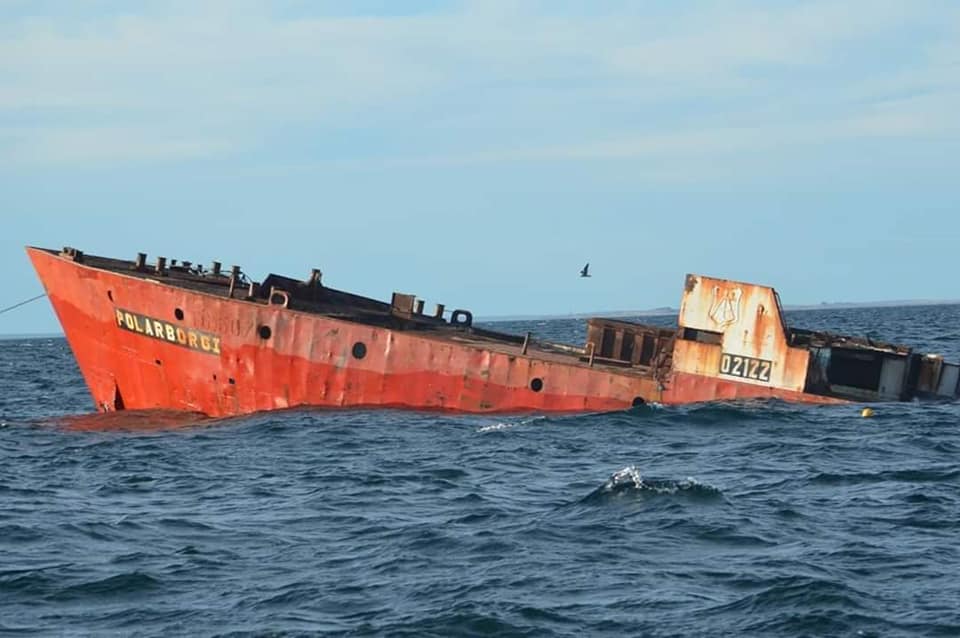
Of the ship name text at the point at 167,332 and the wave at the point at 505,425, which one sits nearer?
the wave at the point at 505,425

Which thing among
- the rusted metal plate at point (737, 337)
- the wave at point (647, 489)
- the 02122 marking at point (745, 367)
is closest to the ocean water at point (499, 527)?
the wave at point (647, 489)

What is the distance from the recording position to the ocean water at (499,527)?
14125 millimetres

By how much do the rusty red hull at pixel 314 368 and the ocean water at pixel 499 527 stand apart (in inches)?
60.1

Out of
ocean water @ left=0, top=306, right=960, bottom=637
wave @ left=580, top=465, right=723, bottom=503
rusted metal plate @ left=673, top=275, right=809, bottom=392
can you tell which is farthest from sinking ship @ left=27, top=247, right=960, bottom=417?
wave @ left=580, top=465, right=723, bottom=503

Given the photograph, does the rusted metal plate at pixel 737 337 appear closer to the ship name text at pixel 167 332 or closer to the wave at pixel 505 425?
the wave at pixel 505 425

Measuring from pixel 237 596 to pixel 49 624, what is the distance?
2.04m

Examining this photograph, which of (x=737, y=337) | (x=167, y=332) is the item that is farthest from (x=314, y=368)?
(x=737, y=337)

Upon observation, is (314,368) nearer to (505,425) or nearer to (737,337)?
(505,425)

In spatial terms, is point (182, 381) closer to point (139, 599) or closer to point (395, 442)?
point (395, 442)

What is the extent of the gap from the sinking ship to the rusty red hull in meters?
0.03

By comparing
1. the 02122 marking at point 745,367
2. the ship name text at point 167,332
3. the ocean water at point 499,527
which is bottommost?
the ocean water at point 499,527

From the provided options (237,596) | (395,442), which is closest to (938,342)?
(395,442)

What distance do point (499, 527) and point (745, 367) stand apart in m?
13.5

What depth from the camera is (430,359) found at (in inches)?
1235
